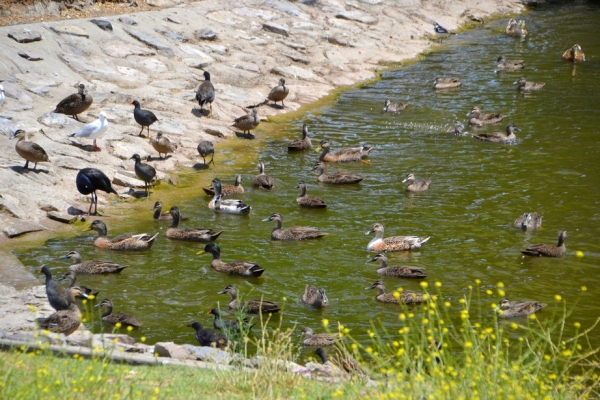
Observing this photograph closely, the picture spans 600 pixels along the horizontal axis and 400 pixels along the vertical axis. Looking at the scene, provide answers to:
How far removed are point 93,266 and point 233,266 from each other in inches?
99.8

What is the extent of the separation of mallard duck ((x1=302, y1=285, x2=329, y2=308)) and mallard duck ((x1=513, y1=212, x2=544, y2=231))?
5.31 metres

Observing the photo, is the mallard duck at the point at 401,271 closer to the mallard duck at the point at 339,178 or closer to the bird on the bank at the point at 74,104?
the mallard duck at the point at 339,178

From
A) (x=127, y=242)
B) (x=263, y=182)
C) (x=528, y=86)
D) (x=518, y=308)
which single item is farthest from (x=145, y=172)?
(x=528, y=86)

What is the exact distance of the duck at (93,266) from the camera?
15.7 meters

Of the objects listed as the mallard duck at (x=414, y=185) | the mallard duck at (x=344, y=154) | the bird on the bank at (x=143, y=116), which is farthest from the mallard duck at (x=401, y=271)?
the bird on the bank at (x=143, y=116)

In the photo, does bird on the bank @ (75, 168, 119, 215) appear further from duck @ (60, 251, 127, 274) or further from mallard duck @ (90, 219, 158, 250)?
duck @ (60, 251, 127, 274)

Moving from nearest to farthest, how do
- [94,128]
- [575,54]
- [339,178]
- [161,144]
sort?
[94,128], [339,178], [161,144], [575,54]

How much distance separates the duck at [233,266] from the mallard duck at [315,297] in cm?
137

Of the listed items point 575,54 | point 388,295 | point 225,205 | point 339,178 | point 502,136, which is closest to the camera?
point 388,295

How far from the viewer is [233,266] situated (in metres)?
15.8

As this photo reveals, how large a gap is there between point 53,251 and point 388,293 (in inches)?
257

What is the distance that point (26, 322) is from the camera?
1298cm

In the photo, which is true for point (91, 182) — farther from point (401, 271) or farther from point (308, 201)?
Answer: point (401, 271)

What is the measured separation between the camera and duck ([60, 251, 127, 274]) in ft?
51.6
